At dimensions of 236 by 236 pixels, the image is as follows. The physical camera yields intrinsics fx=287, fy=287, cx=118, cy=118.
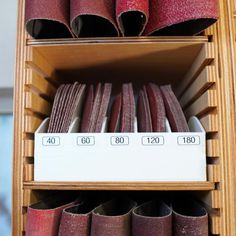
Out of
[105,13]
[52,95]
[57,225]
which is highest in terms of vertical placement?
[105,13]

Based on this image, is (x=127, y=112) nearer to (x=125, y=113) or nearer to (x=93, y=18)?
(x=125, y=113)

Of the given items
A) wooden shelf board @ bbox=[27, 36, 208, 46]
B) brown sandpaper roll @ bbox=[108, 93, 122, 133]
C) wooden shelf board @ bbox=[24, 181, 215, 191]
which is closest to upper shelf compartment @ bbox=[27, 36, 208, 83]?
wooden shelf board @ bbox=[27, 36, 208, 46]

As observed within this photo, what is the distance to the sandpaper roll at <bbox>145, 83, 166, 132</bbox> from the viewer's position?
635 millimetres

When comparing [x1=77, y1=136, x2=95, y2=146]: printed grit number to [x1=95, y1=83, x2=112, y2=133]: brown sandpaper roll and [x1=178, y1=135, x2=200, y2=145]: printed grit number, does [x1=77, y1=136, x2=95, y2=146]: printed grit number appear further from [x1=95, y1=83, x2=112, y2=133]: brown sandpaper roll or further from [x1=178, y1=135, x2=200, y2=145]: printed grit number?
[x1=178, y1=135, x2=200, y2=145]: printed grit number

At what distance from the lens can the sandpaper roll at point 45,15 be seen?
0.55 meters

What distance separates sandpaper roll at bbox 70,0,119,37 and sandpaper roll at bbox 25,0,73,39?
0.06 ft

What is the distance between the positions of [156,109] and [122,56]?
0.15 meters

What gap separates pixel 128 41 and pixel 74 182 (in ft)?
1.03

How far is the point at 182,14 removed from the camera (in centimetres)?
54

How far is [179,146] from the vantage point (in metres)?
0.59

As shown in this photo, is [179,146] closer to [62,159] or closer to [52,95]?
[62,159]

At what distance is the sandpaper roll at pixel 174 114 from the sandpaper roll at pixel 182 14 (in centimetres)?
16

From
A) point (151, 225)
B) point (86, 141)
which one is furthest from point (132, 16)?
point (151, 225)

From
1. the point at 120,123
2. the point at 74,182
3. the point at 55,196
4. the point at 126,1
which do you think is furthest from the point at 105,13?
the point at 55,196
